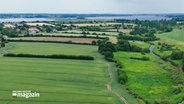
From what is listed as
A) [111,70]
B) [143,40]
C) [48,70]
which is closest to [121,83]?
[111,70]

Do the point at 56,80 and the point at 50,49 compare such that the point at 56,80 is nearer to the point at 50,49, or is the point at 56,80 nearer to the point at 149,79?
the point at 149,79
